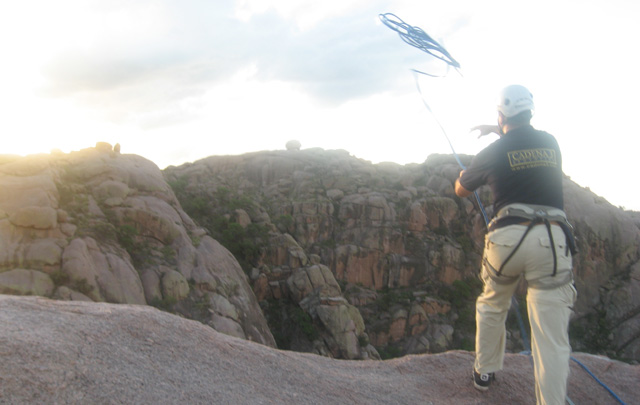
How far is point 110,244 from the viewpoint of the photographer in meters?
14.7

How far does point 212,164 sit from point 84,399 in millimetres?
38180

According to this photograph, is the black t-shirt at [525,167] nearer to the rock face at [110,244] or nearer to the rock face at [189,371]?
the rock face at [189,371]

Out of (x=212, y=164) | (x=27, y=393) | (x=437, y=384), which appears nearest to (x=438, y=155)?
(x=212, y=164)

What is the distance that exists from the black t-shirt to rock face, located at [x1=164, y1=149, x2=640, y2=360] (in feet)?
77.1

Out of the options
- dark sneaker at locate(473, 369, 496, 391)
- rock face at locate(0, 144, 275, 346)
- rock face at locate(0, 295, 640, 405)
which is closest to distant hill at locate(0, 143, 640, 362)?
rock face at locate(0, 144, 275, 346)

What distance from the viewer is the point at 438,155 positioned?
44.4 meters

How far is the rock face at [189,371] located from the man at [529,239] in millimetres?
900

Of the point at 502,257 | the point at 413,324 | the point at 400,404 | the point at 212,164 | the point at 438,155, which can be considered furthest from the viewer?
the point at 438,155

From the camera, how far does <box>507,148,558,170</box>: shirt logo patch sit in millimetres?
4418

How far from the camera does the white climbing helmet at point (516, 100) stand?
4570 millimetres

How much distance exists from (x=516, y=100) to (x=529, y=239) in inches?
50.4

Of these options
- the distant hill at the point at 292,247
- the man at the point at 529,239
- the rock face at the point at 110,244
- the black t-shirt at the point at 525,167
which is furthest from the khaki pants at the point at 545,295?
the distant hill at the point at 292,247

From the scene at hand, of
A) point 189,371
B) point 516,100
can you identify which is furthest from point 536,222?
point 189,371

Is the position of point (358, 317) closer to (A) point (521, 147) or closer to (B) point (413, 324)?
(B) point (413, 324)
